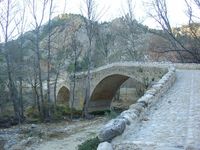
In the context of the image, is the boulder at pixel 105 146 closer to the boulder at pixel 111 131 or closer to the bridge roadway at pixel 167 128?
the bridge roadway at pixel 167 128

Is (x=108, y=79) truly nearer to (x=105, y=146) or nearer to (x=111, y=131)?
(x=111, y=131)

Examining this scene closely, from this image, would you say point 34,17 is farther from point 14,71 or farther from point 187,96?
point 187,96

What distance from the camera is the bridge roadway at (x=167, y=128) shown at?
5441 millimetres

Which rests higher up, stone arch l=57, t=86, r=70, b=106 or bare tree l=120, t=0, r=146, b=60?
bare tree l=120, t=0, r=146, b=60

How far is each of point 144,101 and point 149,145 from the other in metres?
2.92

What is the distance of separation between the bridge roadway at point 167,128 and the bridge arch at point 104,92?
2005 cm

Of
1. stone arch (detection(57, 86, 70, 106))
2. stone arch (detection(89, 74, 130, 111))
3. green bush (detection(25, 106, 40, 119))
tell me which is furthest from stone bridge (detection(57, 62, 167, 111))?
green bush (detection(25, 106, 40, 119))

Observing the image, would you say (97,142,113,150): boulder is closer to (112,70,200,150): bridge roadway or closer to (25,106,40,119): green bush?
(112,70,200,150): bridge roadway

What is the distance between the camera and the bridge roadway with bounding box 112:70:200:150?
5441mm

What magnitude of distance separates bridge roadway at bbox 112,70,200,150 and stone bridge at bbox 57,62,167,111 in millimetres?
10196

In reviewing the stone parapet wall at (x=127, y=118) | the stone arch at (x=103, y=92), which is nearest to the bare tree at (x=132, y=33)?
the stone arch at (x=103, y=92)

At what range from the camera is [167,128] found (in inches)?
259

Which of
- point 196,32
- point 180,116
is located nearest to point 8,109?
point 196,32

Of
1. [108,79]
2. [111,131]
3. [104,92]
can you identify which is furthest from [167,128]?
[104,92]
